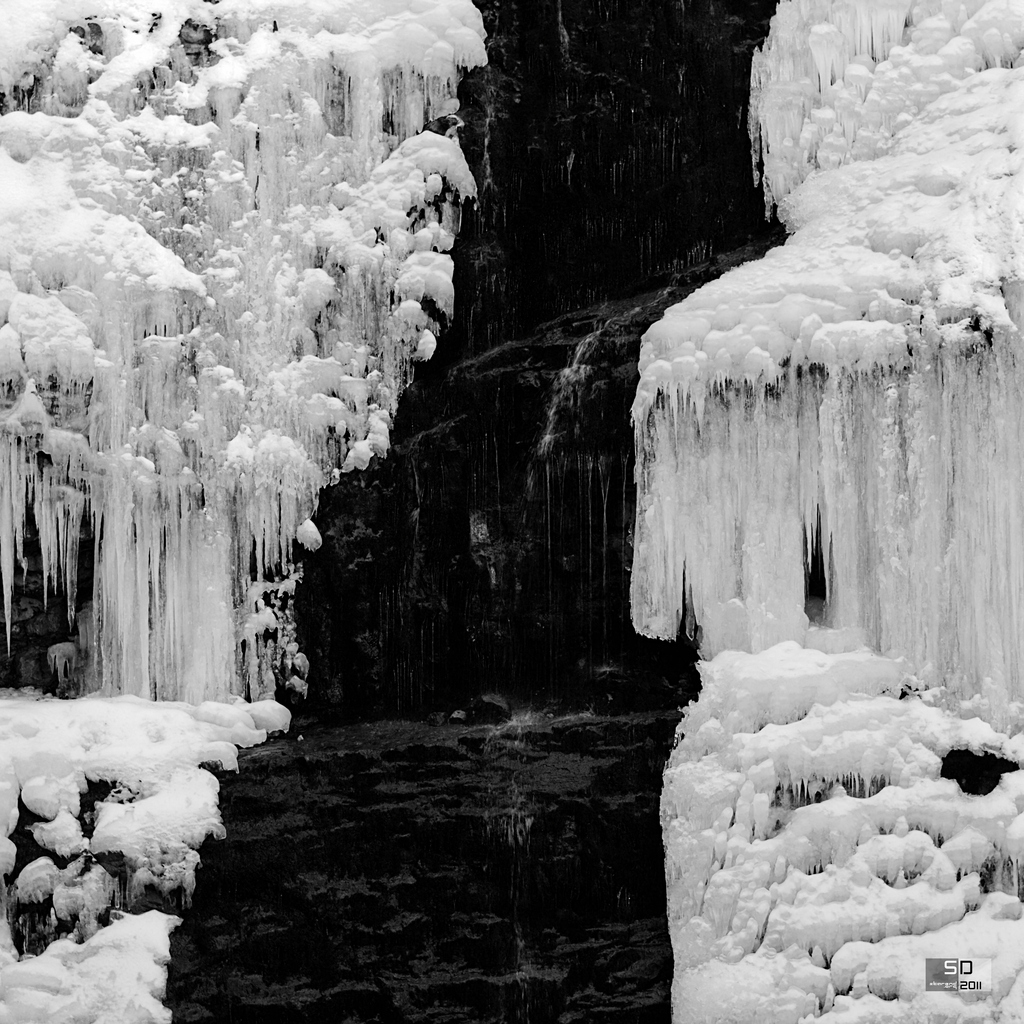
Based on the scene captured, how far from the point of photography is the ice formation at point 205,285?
7.88m

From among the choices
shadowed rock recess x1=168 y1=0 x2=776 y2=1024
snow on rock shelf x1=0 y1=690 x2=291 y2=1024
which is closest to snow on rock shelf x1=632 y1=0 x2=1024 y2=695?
shadowed rock recess x1=168 y1=0 x2=776 y2=1024

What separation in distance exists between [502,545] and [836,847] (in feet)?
8.22

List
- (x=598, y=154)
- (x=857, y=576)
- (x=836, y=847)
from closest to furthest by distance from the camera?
(x=836, y=847) → (x=857, y=576) → (x=598, y=154)

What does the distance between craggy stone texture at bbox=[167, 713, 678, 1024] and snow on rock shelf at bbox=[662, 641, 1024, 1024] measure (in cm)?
32

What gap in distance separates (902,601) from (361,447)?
10.6ft

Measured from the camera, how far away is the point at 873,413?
23.6 ft

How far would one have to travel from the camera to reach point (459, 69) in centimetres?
848

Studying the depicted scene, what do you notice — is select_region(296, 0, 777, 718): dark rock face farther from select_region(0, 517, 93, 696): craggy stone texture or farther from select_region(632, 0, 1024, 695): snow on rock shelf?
select_region(0, 517, 93, 696): craggy stone texture

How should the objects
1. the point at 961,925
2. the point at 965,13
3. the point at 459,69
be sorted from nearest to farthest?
the point at 961,925, the point at 965,13, the point at 459,69

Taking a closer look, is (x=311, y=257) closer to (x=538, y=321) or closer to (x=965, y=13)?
(x=538, y=321)

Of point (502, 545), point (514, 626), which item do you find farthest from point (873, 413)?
point (514, 626)

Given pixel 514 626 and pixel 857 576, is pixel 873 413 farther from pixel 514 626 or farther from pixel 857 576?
pixel 514 626

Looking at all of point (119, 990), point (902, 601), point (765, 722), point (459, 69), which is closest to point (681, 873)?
point (765, 722)

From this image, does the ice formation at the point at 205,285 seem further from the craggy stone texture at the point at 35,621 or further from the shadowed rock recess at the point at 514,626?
the shadowed rock recess at the point at 514,626
